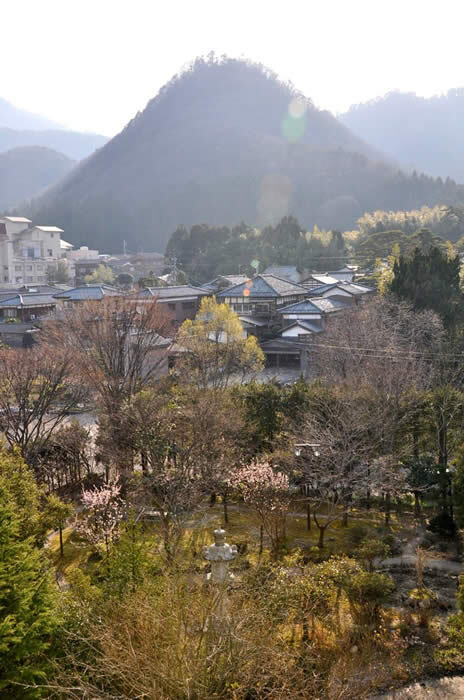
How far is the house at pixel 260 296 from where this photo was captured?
36.6m

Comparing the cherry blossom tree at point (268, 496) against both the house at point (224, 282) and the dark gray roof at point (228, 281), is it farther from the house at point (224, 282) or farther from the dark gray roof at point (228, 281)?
the house at point (224, 282)

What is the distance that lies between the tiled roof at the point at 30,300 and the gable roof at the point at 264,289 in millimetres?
12695

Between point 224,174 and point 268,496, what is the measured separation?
110 metres

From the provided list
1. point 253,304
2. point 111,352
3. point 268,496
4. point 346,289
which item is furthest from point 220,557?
point 346,289

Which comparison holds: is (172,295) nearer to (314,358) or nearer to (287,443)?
(314,358)

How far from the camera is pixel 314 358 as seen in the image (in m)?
24.1

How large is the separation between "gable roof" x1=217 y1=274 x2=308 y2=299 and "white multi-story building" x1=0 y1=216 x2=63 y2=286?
32281 millimetres

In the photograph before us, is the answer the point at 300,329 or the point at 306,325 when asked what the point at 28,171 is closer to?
the point at 306,325

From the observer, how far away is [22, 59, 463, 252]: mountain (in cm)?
10150

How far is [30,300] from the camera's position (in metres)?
40.0

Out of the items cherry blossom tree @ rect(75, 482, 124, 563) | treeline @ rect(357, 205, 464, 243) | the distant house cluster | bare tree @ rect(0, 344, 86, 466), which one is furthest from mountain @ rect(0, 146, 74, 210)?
cherry blossom tree @ rect(75, 482, 124, 563)

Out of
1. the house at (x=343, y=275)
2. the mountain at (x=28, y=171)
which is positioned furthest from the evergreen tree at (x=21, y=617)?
the mountain at (x=28, y=171)

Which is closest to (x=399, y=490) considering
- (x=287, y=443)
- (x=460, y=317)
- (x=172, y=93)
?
(x=287, y=443)

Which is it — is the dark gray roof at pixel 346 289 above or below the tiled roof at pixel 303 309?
above
